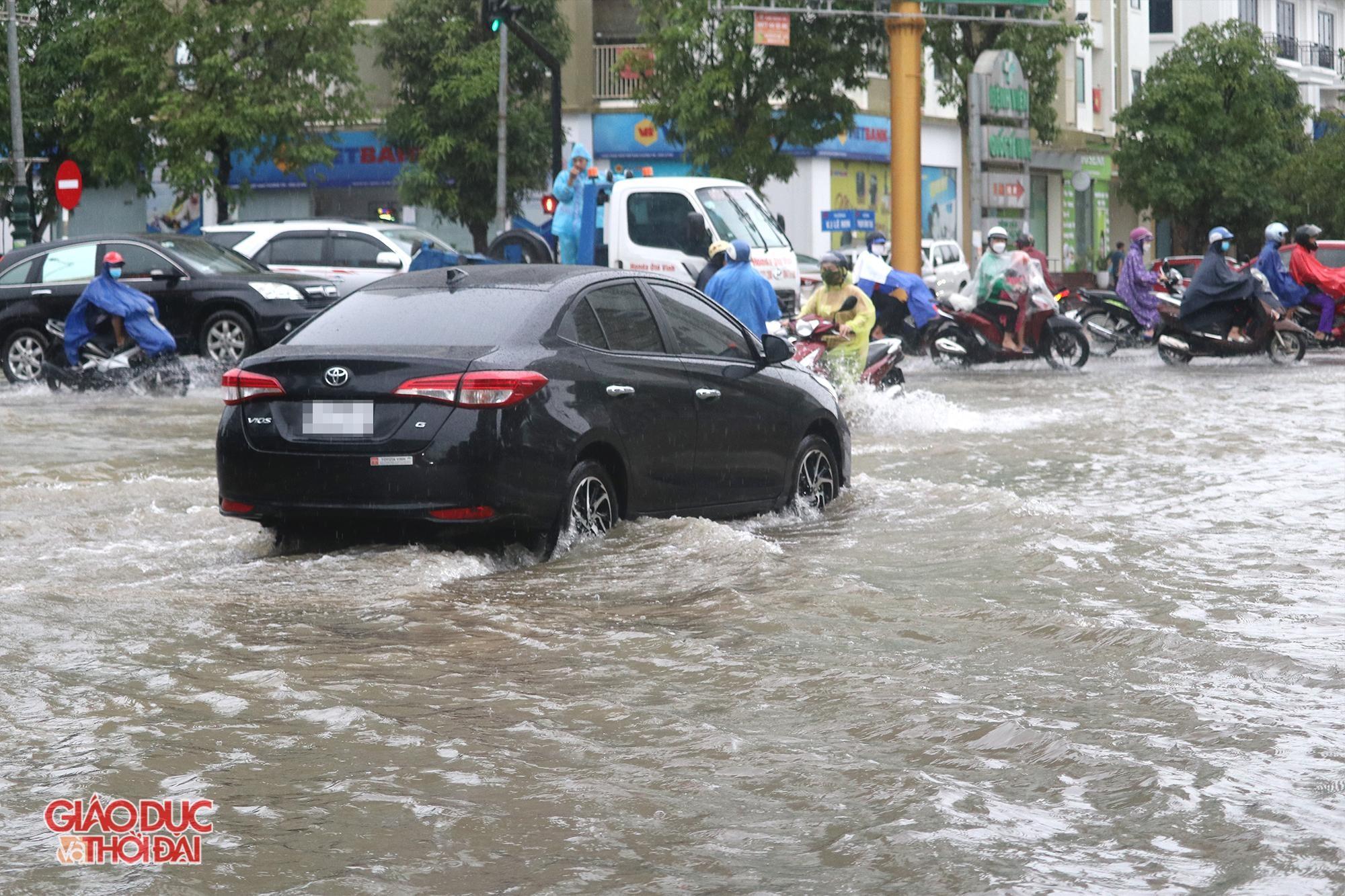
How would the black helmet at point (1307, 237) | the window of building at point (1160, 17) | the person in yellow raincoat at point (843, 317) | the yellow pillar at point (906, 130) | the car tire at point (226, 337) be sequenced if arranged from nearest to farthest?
the person in yellow raincoat at point (843, 317)
the car tire at point (226, 337)
the black helmet at point (1307, 237)
the yellow pillar at point (906, 130)
the window of building at point (1160, 17)

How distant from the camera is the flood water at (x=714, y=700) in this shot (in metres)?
4.56

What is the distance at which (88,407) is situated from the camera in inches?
741

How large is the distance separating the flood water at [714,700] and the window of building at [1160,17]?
59385mm

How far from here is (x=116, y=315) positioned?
64.2 ft

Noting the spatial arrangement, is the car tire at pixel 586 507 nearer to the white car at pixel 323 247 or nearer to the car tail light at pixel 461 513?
the car tail light at pixel 461 513

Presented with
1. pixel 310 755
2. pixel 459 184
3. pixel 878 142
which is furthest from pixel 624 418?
pixel 878 142

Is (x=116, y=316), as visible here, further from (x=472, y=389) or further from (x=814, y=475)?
(x=472, y=389)

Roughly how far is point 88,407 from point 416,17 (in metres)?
27.6

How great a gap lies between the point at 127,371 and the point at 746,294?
281 inches

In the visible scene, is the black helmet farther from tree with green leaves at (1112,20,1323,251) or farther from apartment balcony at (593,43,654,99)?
tree with green leaves at (1112,20,1323,251)

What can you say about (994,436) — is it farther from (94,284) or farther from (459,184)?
(459,184)

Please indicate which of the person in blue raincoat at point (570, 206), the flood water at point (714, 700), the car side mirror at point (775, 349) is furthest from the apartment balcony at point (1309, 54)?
the flood water at point (714, 700)

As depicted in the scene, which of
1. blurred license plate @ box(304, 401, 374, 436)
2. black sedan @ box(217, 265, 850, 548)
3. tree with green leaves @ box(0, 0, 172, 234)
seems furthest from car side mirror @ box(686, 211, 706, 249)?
tree with green leaves @ box(0, 0, 172, 234)

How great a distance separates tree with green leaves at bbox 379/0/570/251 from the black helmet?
69.5 feet
